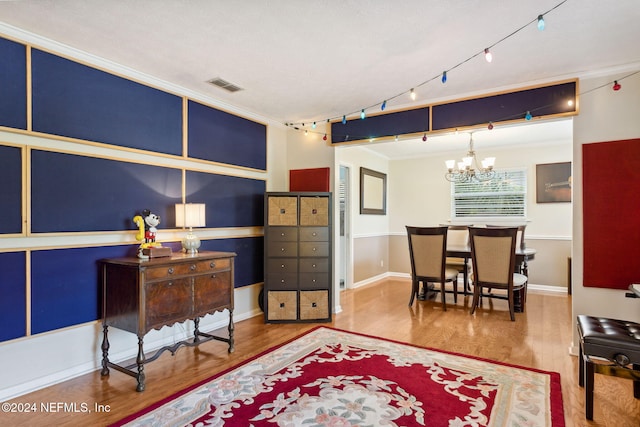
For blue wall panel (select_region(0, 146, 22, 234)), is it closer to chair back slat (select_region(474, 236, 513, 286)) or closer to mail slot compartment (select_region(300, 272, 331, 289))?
mail slot compartment (select_region(300, 272, 331, 289))

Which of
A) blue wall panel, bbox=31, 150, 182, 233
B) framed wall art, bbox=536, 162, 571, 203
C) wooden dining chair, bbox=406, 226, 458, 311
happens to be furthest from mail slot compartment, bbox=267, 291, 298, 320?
framed wall art, bbox=536, 162, 571, 203

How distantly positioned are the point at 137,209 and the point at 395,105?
110 inches

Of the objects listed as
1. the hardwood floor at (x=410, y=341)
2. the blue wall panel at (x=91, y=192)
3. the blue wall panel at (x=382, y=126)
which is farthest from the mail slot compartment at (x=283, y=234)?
the blue wall panel at (x=382, y=126)

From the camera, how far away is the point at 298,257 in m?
4.00

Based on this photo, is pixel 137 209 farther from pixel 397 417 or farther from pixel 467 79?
pixel 467 79

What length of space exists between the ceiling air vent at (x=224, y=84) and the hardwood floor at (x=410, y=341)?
7.94 feet

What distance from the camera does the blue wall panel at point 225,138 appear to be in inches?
140

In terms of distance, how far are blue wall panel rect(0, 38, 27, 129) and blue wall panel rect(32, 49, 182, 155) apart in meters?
0.06

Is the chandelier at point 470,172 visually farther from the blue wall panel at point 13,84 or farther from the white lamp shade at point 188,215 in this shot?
the blue wall panel at point 13,84

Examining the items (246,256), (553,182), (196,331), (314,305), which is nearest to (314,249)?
(314,305)

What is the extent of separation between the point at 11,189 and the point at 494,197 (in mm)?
6208

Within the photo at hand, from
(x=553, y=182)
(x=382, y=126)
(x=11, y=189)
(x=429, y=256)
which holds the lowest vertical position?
(x=429, y=256)

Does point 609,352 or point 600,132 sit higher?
point 600,132

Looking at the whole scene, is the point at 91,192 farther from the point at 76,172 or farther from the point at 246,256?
the point at 246,256
